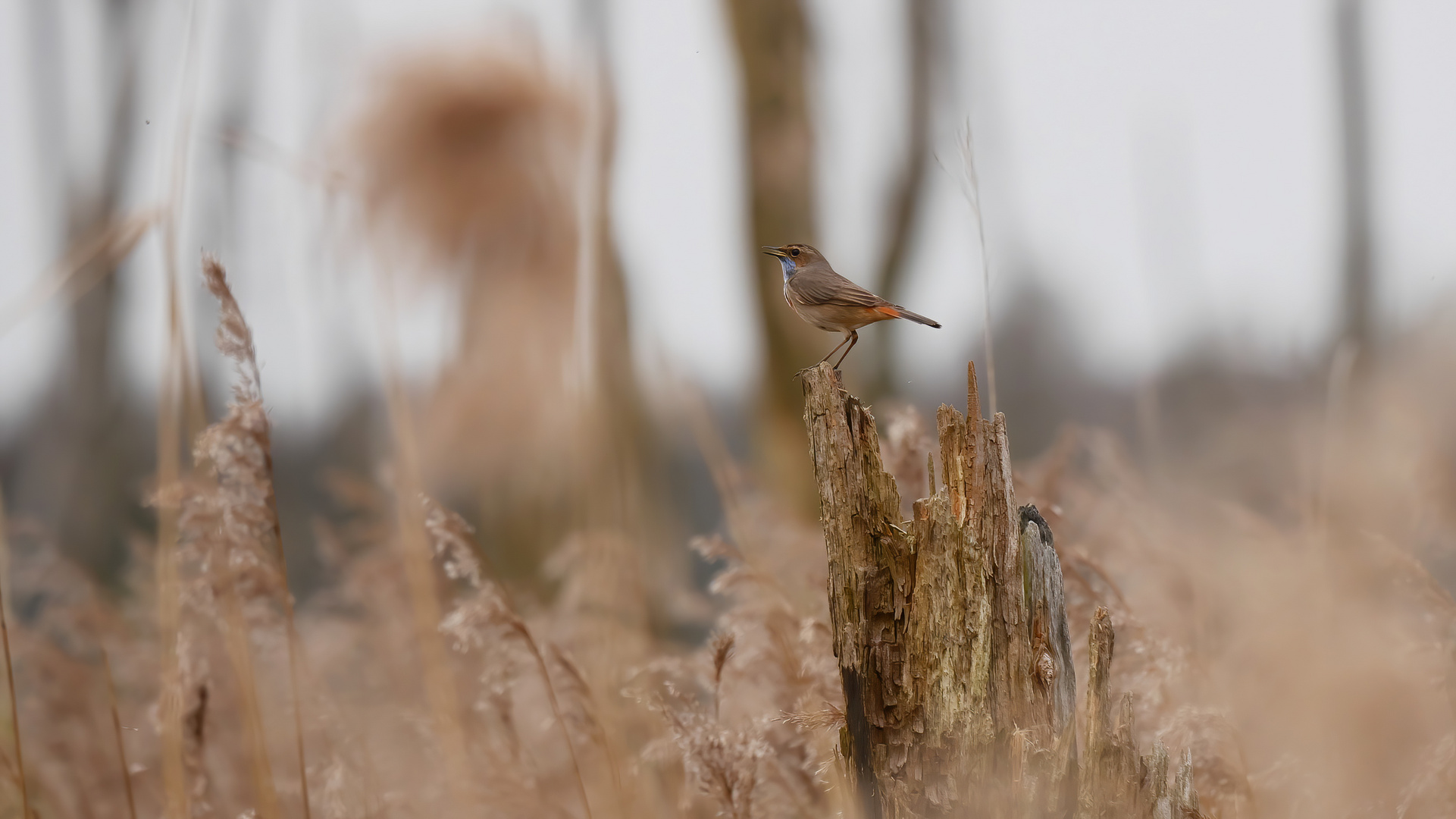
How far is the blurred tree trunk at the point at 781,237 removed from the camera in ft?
12.8

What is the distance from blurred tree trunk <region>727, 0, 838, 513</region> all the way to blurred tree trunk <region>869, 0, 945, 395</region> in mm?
322

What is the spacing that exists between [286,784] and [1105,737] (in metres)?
2.03

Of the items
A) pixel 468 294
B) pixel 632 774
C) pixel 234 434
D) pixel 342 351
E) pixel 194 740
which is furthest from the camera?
pixel 468 294

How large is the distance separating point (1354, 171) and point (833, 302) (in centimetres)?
447

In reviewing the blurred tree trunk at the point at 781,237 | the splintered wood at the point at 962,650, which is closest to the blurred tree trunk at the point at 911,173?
the blurred tree trunk at the point at 781,237

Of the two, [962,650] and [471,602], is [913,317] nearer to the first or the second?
[962,650]

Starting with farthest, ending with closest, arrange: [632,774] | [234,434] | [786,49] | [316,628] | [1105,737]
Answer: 1. [786,49]
2. [316,628]
3. [632,774]
4. [234,434]
5. [1105,737]

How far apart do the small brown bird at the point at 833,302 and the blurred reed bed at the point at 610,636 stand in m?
0.41

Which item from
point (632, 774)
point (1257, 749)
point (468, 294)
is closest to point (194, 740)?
point (632, 774)

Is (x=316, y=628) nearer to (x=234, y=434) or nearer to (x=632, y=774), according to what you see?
(x=632, y=774)

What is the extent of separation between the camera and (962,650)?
110 centimetres

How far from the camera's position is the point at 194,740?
5.82 feet

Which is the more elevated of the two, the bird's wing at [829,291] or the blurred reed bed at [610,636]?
the bird's wing at [829,291]

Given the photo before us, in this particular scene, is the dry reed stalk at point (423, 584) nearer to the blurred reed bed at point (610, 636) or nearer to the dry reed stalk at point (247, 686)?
the blurred reed bed at point (610, 636)
